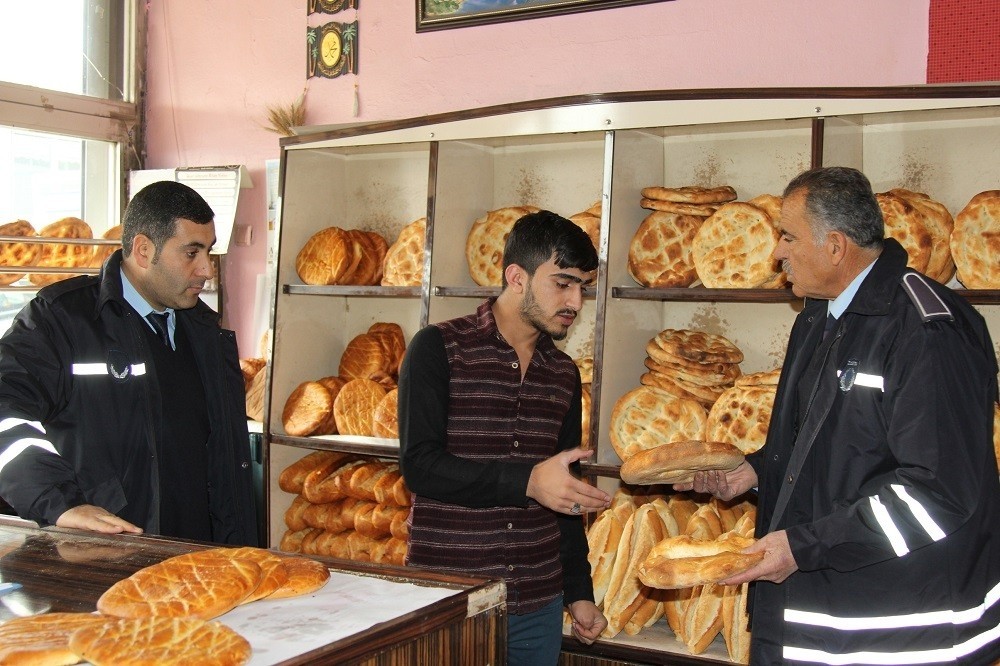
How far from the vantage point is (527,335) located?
8.61 feet

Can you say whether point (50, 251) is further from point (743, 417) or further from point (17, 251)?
point (743, 417)

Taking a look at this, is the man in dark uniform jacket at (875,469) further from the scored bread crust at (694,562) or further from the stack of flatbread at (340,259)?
the stack of flatbread at (340,259)

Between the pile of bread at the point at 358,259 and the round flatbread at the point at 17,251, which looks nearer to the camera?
the pile of bread at the point at 358,259

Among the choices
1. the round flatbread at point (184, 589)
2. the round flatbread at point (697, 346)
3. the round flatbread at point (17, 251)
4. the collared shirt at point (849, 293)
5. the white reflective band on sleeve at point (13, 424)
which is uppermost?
the round flatbread at point (17, 251)

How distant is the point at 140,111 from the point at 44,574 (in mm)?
4256

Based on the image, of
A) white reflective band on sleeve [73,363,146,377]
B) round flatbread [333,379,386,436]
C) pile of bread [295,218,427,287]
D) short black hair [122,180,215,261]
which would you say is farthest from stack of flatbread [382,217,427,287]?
white reflective band on sleeve [73,363,146,377]

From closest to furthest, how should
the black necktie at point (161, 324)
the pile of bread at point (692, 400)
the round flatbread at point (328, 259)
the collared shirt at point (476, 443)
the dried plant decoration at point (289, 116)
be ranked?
the collared shirt at point (476, 443), the black necktie at point (161, 324), the pile of bread at point (692, 400), the round flatbread at point (328, 259), the dried plant decoration at point (289, 116)

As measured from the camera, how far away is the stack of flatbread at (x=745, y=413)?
3227 millimetres

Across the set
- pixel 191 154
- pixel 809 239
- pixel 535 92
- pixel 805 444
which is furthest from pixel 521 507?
pixel 191 154

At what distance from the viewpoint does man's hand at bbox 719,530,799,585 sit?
6.88 feet

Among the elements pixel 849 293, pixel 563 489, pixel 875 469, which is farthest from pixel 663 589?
pixel 849 293

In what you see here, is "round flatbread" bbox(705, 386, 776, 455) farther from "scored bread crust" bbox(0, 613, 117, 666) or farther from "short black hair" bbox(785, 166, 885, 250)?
"scored bread crust" bbox(0, 613, 117, 666)

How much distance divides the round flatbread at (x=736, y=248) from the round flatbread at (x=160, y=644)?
2.35 m

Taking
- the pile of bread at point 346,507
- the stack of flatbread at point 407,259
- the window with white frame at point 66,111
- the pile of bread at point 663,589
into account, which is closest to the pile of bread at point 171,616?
the pile of bread at point 663,589
